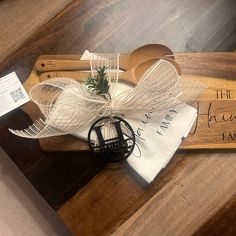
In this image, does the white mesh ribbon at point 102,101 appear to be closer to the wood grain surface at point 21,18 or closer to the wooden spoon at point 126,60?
the wooden spoon at point 126,60

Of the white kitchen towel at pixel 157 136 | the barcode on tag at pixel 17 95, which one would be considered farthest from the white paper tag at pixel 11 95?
the white kitchen towel at pixel 157 136

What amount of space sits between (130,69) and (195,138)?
169 millimetres

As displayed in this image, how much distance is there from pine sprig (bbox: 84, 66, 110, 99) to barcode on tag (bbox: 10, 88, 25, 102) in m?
0.14

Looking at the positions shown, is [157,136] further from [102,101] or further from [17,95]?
[17,95]

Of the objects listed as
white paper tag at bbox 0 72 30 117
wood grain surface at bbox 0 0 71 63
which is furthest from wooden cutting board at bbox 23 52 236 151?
wood grain surface at bbox 0 0 71 63

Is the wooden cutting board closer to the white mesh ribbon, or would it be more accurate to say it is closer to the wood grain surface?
the white mesh ribbon

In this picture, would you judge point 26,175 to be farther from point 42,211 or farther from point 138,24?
point 138,24

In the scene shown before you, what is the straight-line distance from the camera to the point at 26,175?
2.47 feet

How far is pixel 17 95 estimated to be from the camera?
77cm

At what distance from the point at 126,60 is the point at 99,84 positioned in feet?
0.33

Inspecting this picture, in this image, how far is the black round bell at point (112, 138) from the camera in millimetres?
721

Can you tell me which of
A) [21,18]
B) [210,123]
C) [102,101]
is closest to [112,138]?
[102,101]

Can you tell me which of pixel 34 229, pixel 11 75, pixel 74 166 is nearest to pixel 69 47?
pixel 11 75

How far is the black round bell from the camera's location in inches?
28.4
